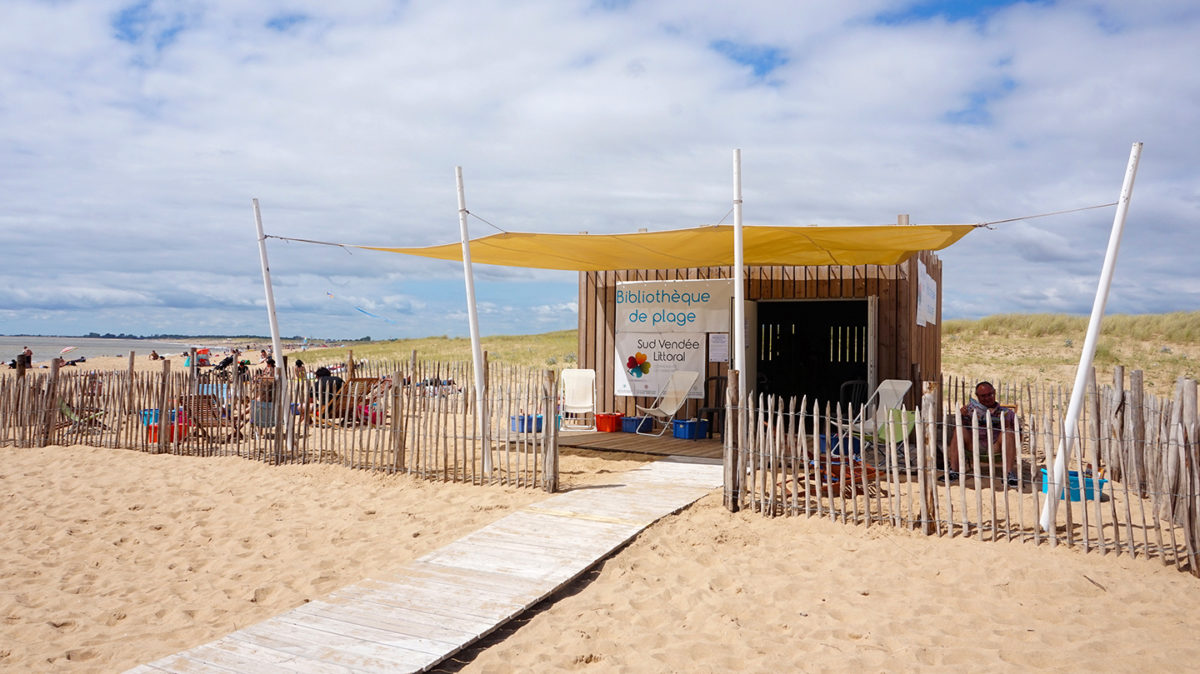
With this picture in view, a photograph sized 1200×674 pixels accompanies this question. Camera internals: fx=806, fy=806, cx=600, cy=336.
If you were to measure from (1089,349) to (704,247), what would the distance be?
3517mm

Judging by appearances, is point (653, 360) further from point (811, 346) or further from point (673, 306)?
point (811, 346)

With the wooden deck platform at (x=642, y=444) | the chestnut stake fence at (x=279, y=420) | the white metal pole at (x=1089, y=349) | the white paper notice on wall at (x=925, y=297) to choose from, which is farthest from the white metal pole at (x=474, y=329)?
the white paper notice on wall at (x=925, y=297)

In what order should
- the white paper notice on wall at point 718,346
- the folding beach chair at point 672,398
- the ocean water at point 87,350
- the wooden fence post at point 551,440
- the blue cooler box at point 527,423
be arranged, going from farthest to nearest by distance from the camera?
1. the ocean water at point 87,350
2. the white paper notice on wall at point 718,346
3. the folding beach chair at point 672,398
4. the blue cooler box at point 527,423
5. the wooden fence post at point 551,440

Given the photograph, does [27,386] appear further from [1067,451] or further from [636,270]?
[1067,451]

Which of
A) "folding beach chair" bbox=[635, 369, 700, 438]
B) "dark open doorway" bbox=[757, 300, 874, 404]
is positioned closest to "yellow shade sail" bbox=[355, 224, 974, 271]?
"folding beach chair" bbox=[635, 369, 700, 438]

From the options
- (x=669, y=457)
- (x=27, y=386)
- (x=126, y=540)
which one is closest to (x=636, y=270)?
(x=669, y=457)

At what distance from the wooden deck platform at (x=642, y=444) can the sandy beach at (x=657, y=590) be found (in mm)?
2146

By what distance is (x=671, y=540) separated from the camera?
531cm

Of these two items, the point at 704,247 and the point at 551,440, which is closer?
the point at 551,440

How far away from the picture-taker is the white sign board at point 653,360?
1023 centimetres

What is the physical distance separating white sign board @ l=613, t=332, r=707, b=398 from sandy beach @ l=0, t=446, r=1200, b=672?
4.07m

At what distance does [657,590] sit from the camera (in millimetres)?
4520

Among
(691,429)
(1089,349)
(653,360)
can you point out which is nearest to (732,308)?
(653,360)

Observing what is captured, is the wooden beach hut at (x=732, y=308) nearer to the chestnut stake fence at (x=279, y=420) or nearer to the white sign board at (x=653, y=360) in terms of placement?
the white sign board at (x=653, y=360)
